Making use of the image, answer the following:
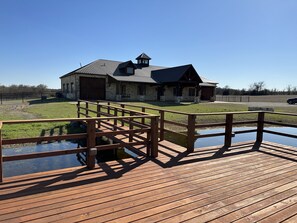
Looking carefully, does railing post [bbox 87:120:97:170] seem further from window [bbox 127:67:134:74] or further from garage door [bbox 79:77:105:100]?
window [bbox 127:67:134:74]

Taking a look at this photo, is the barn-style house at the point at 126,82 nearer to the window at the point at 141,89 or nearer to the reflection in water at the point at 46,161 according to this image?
the window at the point at 141,89

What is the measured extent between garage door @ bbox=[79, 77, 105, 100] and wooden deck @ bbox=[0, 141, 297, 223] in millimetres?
19974

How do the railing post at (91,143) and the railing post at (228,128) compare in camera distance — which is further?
the railing post at (228,128)

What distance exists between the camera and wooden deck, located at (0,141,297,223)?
220 centimetres

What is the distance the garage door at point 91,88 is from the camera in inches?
885

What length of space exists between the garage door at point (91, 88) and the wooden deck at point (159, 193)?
20.0 m

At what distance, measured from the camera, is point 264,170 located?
12.2ft

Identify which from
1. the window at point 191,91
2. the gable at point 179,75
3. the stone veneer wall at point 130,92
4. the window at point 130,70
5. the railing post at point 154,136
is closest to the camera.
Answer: the railing post at point 154,136

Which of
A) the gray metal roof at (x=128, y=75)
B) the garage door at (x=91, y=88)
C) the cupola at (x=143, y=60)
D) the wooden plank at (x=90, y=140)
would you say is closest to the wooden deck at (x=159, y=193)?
the wooden plank at (x=90, y=140)

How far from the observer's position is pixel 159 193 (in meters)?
2.72

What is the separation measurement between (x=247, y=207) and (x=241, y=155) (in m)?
2.42

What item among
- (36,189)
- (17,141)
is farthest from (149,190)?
(17,141)

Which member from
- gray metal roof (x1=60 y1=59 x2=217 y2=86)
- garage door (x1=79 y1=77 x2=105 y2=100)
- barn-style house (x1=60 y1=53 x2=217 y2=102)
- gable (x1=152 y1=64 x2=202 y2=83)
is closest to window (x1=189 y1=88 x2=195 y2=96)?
barn-style house (x1=60 y1=53 x2=217 y2=102)

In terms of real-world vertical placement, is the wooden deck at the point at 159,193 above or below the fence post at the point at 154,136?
below
